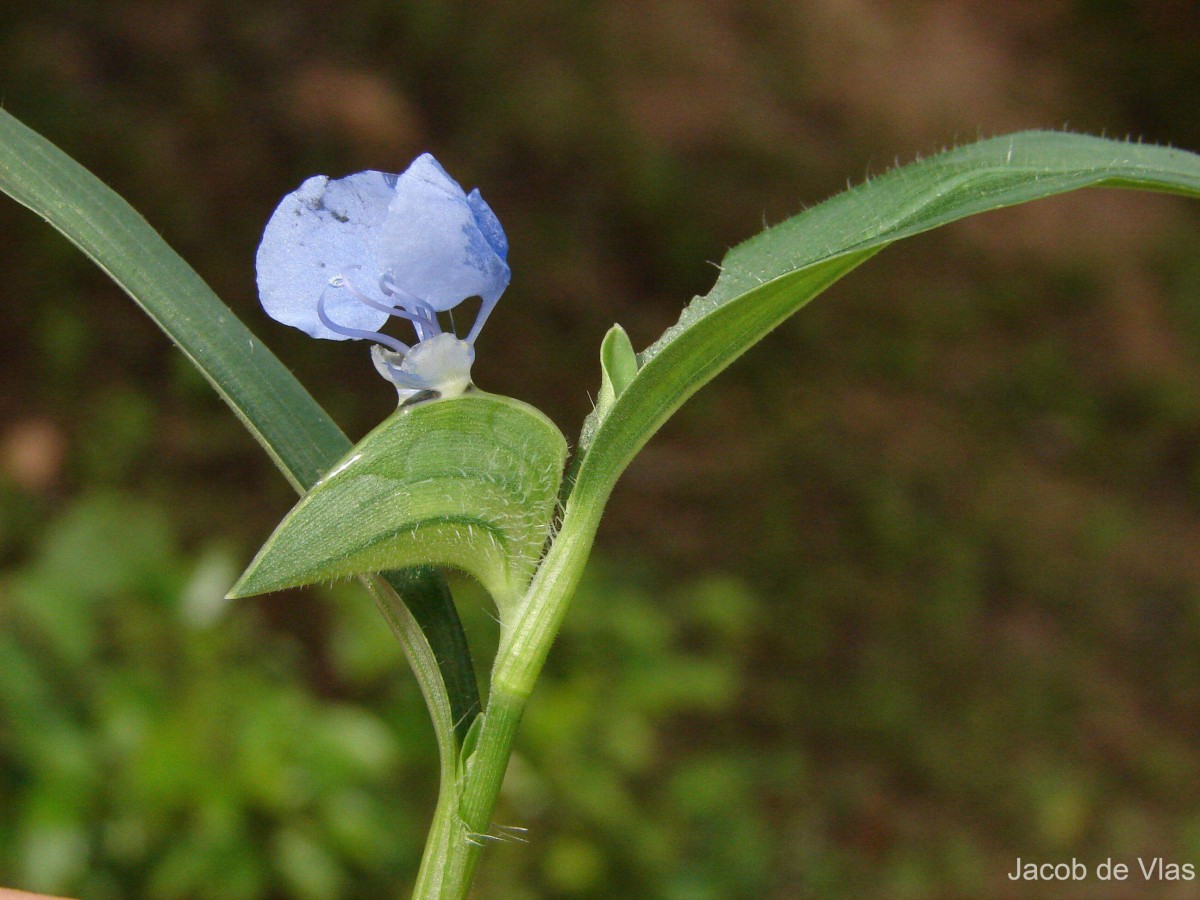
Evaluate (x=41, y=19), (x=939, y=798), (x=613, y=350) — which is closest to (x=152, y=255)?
(x=613, y=350)

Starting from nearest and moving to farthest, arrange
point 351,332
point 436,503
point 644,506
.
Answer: point 436,503 < point 351,332 < point 644,506

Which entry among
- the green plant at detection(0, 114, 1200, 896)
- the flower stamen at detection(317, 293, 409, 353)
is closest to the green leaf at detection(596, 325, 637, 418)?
the green plant at detection(0, 114, 1200, 896)

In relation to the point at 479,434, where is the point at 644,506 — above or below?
above

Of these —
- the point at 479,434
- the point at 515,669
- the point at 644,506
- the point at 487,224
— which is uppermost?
the point at 644,506

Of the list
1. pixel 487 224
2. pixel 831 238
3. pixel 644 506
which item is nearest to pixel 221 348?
pixel 487 224

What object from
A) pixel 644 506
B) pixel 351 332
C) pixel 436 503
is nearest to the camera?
pixel 436 503

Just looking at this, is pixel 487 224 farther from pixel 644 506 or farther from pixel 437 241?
pixel 644 506
